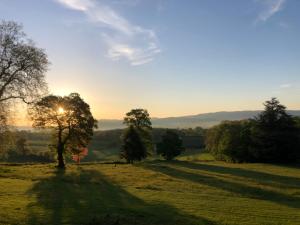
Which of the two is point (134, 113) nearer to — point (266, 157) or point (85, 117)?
point (85, 117)

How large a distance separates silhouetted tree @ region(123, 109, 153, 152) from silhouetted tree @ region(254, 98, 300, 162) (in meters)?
26.4

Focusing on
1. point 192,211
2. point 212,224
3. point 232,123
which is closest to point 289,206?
point 192,211

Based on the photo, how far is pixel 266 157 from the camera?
96.6 metres

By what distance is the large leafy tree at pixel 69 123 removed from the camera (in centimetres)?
7812

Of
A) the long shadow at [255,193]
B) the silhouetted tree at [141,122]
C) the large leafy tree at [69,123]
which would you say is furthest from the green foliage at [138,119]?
the long shadow at [255,193]

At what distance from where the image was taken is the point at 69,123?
80.3 m

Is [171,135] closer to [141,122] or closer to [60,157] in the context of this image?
[141,122]

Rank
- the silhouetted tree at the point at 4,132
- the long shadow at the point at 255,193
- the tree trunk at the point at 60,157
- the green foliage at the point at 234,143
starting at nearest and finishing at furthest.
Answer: the silhouetted tree at the point at 4,132, the long shadow at the point at 255,193, the tree trunk at the point at 60,157, the green foliage at the point at 234,143

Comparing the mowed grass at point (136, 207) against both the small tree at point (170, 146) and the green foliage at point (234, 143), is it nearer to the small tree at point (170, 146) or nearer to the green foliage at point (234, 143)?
the green foliage at point (234, 143)

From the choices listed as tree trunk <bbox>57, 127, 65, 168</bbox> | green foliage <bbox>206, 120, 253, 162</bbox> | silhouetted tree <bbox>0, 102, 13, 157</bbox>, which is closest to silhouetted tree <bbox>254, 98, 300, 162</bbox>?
green foliage <bbox>206, 120, 253, 162</bbox>

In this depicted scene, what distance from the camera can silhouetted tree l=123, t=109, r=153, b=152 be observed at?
104344mm

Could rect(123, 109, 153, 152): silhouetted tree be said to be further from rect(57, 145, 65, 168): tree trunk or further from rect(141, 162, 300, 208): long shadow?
rect(141, 162, 300, 208): long shadow

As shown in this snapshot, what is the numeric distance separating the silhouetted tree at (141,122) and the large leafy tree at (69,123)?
21.4m

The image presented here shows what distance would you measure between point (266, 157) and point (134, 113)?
33935 millimetres
